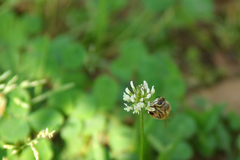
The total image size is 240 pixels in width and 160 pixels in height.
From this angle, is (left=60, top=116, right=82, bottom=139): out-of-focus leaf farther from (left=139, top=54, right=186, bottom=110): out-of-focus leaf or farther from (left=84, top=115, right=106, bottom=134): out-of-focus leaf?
(left=139, top=54, right=186, bottom=110): out-of-focus leaf

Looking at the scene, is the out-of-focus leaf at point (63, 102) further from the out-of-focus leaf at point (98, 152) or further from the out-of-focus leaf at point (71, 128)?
the out-of-focus leaf at point (98, 152)

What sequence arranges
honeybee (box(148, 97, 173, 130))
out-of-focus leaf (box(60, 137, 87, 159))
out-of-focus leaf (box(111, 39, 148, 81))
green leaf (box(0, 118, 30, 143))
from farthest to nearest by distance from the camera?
1. out-of-focus leaf (box(111, 39, 148, 81))
2. out-of-focus leaf (box(60, 137, 87, 159))
3. green leaf (box(0, 118, 30, 143))
4. honeybee (box(148, 97, 173, 130))

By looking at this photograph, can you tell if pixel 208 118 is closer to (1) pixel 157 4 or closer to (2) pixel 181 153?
(2) pixel 181 153

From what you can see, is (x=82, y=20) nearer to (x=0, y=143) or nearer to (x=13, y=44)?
(x=13, y=44)

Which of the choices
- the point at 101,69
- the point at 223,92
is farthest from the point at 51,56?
the point at 223,92

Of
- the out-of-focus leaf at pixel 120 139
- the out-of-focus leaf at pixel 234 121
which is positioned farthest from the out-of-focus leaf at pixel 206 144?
the out-of-focus leaf at pixel 120 139

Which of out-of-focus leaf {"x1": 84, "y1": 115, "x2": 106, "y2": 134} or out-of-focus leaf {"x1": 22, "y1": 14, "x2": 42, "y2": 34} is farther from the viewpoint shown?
out-of-focus leaf {"x1": 22, "y1": 14, "x2": 42, "y2": 34}

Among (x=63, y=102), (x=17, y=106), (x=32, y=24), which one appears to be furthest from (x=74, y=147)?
(x=32, y=24)

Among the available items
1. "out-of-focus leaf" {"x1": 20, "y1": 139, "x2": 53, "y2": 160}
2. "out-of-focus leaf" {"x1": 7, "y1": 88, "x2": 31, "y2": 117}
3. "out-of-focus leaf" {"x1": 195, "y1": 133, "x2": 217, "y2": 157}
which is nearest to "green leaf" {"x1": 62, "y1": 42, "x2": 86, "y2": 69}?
"out-of-focus leaf" {"x1": 7, "y1": 88, "x2": 31, "y2": 117}

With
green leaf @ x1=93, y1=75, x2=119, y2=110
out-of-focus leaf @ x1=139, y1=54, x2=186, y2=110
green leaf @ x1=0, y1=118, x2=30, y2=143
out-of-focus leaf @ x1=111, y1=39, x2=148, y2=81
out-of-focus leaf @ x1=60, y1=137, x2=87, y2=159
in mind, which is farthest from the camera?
out-of-focus leaf @ x1=111, y1=39, x2=148, y2=81
